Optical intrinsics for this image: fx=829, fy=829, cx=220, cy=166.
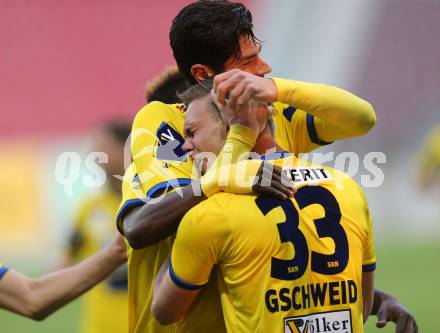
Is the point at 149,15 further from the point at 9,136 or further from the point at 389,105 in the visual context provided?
the point at 389,105

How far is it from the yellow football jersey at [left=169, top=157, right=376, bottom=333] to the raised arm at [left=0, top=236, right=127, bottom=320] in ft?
3.56

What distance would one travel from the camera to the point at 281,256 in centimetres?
282

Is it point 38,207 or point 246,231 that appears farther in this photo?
point 38,207

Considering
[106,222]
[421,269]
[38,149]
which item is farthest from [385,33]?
[106,222]

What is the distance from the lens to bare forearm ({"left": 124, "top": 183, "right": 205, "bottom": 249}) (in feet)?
9.79

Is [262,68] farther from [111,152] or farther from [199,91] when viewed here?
[111,152]

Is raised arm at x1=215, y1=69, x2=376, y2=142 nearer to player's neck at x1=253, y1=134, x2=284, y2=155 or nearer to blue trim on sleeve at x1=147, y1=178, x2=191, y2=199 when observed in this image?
player's neck at x1=253, y1=134, x2=284, y2=155

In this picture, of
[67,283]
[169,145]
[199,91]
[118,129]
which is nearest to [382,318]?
[169,145]

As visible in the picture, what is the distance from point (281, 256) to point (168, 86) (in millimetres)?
1401

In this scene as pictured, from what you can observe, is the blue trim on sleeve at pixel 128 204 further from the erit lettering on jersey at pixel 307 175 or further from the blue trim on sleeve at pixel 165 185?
the erit lettering on jersey at pixel 307 175

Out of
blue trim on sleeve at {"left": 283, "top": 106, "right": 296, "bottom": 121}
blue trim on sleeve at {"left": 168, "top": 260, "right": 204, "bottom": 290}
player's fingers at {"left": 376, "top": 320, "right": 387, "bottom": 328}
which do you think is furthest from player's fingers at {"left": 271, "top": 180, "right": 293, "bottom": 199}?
player's fingers at {"left": 376, "top": 320, "right": 387, "bottom": 328}

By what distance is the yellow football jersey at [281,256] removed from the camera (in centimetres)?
279

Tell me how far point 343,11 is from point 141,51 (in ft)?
12.7

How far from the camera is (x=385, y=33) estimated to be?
15820 millimetres
